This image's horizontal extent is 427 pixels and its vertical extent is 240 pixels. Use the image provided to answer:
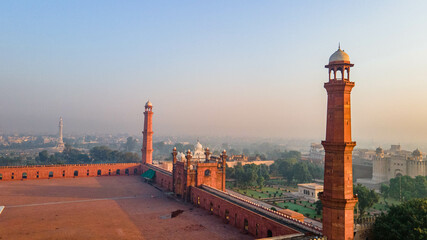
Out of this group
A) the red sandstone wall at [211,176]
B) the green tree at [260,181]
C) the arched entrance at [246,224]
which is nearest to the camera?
the arched entrance at [246,224]

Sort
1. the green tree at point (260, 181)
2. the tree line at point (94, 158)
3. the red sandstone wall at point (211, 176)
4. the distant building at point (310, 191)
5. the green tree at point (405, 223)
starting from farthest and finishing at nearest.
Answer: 1. the tree line at point (94, 158)
2. the green tree at point (260, 181)
3. the distant building at point (310, 191)
4. the red sandstone wall at point (211, 176)
5. the green tree at point (405, 223)

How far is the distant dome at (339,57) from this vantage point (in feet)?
68.3

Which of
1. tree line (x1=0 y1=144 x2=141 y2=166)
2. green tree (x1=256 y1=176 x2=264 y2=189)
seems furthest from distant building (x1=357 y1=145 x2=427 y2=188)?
tree line (x1=0 y1=144 x2=141 y2=166)

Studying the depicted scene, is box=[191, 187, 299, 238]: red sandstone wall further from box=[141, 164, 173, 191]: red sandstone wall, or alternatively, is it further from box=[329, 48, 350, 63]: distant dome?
box=[329, 48, 350, 63]: distant dome

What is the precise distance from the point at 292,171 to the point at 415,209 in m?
47.5

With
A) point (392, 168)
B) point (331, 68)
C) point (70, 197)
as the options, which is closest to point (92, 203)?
point (70, 197)

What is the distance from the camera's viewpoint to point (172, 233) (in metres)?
27.0

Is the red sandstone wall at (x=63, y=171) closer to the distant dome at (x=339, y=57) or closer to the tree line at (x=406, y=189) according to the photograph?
the tree line at (x=406, y=189)

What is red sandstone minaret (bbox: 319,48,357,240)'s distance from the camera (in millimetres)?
19688

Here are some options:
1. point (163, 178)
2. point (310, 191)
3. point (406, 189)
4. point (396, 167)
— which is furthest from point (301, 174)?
point (163, 178)

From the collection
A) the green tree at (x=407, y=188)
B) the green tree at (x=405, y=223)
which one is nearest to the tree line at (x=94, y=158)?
the green tree at (x=407, y=188)

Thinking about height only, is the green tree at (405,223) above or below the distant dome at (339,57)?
below

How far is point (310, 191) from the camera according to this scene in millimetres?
51844

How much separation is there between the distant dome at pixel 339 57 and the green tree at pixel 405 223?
39.9 ft
